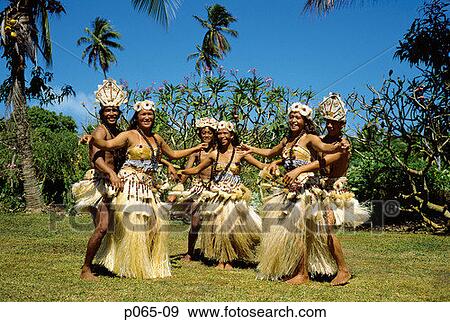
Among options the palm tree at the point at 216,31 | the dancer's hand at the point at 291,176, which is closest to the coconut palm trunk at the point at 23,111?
the dancer's hand at the point at 291,176

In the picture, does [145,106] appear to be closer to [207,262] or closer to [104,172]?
[104,172]

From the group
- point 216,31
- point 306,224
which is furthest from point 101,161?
point 216,31

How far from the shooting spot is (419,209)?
28.7ft

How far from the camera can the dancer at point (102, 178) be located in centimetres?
413

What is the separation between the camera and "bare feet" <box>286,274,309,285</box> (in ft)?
13.3

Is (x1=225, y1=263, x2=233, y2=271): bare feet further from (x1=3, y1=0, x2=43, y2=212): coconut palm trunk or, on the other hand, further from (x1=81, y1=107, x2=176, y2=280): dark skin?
(x1=3, y1=0, x2=43, y2=212): coconut palm trunk

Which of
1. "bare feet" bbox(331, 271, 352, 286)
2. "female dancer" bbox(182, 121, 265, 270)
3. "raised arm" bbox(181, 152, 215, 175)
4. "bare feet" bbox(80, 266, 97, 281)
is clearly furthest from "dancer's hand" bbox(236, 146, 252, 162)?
"bare feet" bbox(80, 266, 97, 281)

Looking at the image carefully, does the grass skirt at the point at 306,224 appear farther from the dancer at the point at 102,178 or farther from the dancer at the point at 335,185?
the dancer at the point at 102,178

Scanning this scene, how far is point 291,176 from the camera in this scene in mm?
4039

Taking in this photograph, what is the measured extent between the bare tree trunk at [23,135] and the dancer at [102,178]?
6683 mm
